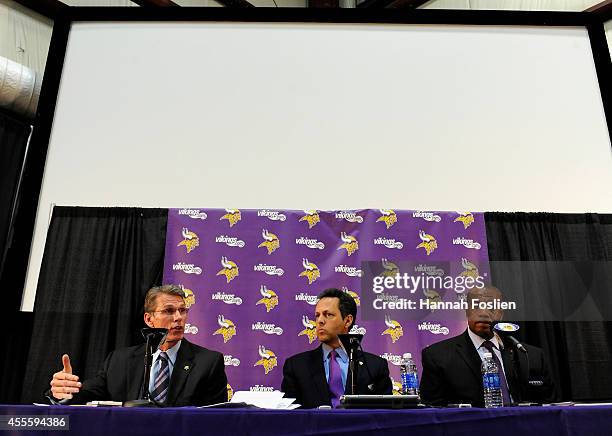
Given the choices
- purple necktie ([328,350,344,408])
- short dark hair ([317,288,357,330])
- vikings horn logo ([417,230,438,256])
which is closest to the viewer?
purple necktie ([328,350,344,408])

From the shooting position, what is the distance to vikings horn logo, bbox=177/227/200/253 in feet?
14.0

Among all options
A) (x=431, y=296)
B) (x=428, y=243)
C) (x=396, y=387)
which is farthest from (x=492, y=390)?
(x=428, y=243)

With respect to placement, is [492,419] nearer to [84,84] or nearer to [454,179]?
[454,179]

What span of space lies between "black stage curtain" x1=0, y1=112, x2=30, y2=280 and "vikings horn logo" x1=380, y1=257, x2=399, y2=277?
9.04ft

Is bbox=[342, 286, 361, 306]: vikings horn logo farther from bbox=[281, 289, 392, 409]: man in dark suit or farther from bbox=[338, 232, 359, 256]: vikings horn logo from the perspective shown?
bbox=[281, 289, 392, 409]: man in dark suit

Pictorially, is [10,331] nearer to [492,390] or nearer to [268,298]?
[268,298]

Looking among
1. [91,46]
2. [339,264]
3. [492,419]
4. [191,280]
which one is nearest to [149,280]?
[191,280]

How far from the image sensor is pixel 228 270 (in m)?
4.24

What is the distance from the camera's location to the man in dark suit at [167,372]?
9.68 ft

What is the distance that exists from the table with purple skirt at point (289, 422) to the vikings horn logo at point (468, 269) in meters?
2.49

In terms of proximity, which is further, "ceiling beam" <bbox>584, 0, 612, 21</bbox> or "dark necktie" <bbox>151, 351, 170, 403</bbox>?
"ceiling beam" <bbox>584, 0, 612, 21</bbox>

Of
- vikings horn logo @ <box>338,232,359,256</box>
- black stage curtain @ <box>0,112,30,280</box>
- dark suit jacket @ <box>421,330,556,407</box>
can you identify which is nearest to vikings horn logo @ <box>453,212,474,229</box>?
vikings horn logo @ <box>338,232,359,256</box>

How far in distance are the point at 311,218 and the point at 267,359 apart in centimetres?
105

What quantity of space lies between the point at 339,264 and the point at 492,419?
2503mm
